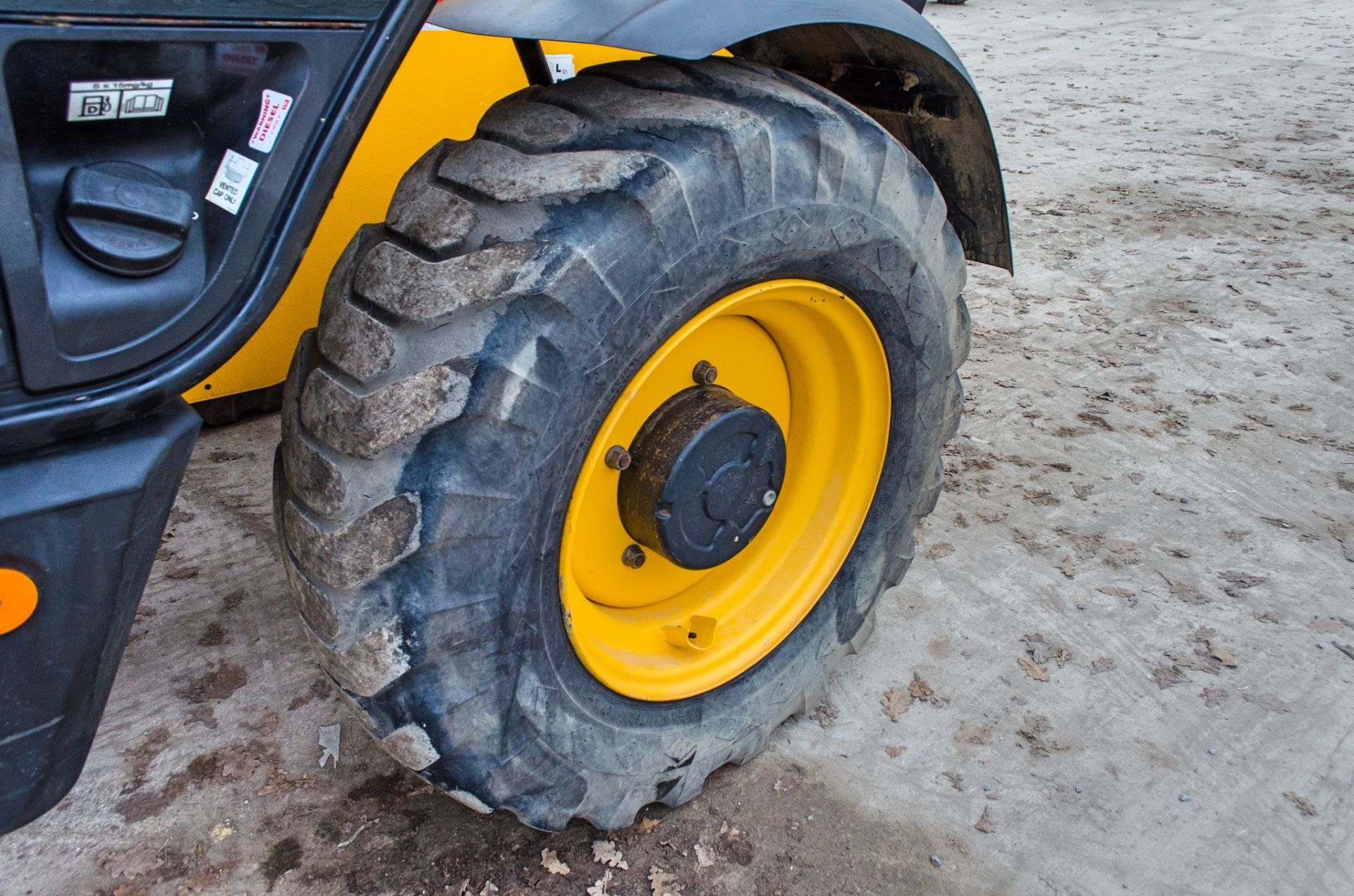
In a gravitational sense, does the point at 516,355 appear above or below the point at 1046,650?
above

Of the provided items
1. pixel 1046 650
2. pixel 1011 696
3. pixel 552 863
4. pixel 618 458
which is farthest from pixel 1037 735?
pixel 618 458

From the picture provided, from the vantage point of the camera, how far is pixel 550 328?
1.38 meters

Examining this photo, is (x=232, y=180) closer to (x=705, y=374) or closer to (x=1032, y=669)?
(x=705, y=374)

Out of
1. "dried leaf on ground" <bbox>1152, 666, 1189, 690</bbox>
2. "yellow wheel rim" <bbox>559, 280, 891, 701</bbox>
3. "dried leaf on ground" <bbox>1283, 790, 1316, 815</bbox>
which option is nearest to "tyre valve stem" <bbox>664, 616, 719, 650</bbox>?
"yellow wheel rim" <bbox>559, 280, 891, 701</bbox>

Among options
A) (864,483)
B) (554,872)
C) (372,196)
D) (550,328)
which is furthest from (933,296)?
(372,196)

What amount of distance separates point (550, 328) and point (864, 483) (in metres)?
1.01

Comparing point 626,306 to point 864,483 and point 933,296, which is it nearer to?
point 933,296

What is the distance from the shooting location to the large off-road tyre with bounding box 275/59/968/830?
136 cm

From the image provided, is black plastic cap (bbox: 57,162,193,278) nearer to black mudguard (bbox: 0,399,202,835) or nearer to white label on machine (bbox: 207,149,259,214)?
white label on machine (bbox: 207,149,259,214)

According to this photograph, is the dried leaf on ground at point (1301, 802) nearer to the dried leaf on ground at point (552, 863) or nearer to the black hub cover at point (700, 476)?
the black hub cover at point (700, 476)

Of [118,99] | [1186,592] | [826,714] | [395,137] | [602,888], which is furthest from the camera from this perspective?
[1186,592]

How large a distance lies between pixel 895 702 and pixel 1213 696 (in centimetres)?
74

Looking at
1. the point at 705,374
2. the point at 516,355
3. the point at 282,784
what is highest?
the point at 516,355

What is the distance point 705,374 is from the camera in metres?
1.88
